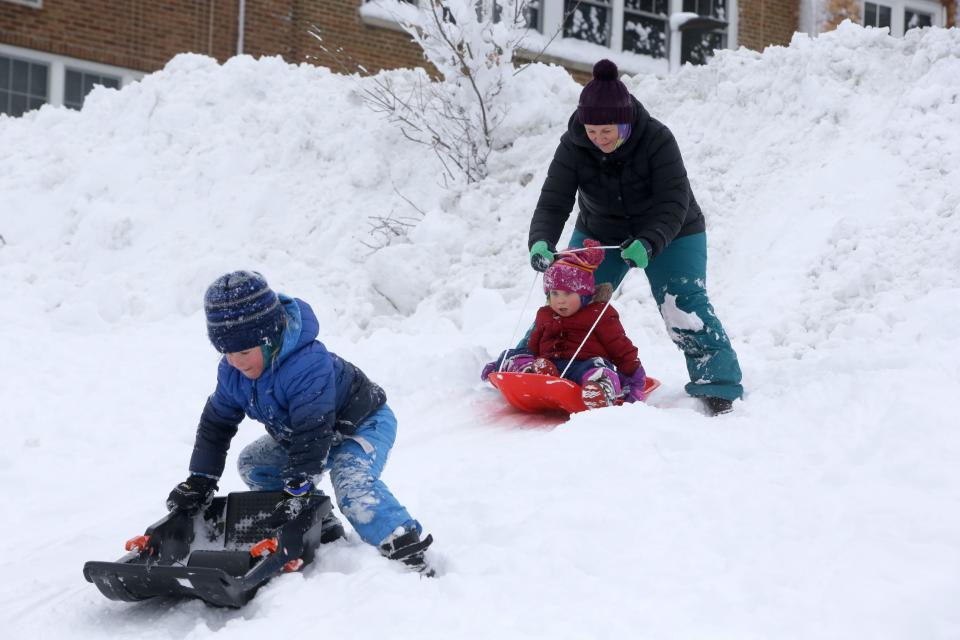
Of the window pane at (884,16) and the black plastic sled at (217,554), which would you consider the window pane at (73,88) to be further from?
the window pane at (884,16)

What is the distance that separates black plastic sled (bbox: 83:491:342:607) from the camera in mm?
2902

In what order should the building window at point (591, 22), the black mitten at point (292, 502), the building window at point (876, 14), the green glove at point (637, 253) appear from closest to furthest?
1. the black mitten at point (292, 502)
2. the green glove at point (637, 253)
3. the building window at point (591, 22)
4. the building window at point (876, 14)

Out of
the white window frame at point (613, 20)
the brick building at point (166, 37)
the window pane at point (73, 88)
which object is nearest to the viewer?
the brick building at point (166, 37)

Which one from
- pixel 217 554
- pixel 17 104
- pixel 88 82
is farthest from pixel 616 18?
pixel 217 554

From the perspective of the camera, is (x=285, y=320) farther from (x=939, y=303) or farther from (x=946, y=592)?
(x=939, y=303)

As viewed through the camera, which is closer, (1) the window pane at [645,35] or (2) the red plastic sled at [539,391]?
(2) the red plastic sled at [539,391]

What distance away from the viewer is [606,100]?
4551 millimetres

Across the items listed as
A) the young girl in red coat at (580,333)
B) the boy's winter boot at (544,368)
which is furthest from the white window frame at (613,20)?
the boy's winter boot at (544,368)

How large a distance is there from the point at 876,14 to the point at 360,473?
1611cm

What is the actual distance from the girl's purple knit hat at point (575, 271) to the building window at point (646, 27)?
10.9 m

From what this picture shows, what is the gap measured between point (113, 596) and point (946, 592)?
7.88 feet

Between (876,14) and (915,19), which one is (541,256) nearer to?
(876,14)

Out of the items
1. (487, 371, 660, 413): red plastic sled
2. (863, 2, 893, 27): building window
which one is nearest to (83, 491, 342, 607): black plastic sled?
(487, 371, 660, 413): red plastic sled

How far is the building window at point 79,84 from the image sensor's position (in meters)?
13.0
